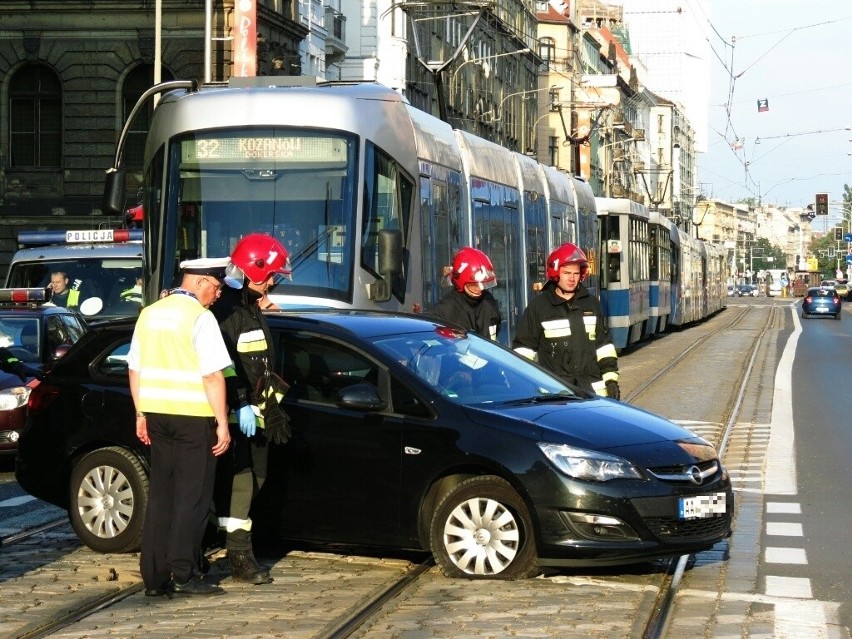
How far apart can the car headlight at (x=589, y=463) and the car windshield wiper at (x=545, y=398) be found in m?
0.71

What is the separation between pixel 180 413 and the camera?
8.95 metres

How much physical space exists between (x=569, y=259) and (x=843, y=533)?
247 cm

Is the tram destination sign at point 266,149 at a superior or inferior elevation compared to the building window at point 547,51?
inferior

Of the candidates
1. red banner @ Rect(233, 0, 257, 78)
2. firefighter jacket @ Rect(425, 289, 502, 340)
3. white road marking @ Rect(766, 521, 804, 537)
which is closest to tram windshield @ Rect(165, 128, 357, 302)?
firefighter jacket @ Rect(425, 289, 502, 340)

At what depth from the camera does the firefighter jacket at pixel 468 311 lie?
13.4 metres

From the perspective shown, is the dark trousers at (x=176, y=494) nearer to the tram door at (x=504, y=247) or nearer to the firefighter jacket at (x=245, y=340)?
the firefighter jacket at (x=245, y=340)

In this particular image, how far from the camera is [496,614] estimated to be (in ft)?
28.2

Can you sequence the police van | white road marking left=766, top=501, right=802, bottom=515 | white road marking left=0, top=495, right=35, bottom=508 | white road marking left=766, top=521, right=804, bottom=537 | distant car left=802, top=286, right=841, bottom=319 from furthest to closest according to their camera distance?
distant car left=802, top=286, right=841, bottom=319 → the police van → white road marking left=0, top=495, right=35, bottom=508 → white road marking left=766, top=501, right=802, bottom=515 → white road marking left=766, top=521, right=804, bottom=537

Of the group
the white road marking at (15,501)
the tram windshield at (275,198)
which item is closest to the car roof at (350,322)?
the white road marking at (15,501)

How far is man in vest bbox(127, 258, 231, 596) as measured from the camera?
29.3ft

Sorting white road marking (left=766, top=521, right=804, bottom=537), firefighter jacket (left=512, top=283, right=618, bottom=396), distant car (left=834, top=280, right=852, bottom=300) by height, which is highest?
firefighter jacket (left=512, top=283, right=618, bottom=396)

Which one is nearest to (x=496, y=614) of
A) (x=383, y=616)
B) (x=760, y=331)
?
(x=383, y=616)

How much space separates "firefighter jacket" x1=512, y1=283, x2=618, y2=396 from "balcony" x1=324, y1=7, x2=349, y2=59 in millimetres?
47284

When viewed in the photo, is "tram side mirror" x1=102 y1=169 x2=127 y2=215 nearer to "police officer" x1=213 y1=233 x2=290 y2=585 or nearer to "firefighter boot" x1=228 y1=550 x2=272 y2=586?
"police officer" x1=213 y1=233 x2=290 y2=585
